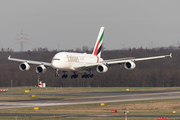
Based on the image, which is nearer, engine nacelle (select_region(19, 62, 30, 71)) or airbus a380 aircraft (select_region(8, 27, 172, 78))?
airbus a380 aircraft (select_region(8, 27, 172, 78))

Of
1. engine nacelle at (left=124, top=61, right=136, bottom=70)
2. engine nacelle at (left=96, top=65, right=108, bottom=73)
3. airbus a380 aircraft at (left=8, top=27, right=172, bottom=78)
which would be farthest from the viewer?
A: engine nacelle at (left=96, top=65, right=108, bottom=73)

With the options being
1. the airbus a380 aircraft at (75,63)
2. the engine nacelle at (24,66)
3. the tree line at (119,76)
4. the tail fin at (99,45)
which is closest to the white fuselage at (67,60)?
the airbus a380 aircraft at (75,63)

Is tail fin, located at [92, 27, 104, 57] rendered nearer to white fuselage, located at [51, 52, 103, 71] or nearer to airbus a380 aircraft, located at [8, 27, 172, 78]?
airbus a380 aircraft, located at [8, 27, 172, 78]

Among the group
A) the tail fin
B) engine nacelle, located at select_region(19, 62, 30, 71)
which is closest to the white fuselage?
engine nacelle, located at select_region(19, 62, 30, 71)

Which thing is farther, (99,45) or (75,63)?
(99,45)

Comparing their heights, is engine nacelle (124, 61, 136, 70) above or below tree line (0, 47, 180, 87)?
below

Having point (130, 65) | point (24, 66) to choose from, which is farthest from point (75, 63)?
point (130, 65)

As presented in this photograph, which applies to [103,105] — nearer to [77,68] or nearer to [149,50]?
[77,68]

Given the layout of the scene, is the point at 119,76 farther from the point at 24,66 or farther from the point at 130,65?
the point at 24,66

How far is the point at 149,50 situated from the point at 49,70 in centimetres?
6835

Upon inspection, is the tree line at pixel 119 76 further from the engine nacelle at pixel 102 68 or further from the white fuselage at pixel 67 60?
the engine nacelle at pixel 102 68

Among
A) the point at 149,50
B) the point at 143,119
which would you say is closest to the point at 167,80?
the point at 149,50

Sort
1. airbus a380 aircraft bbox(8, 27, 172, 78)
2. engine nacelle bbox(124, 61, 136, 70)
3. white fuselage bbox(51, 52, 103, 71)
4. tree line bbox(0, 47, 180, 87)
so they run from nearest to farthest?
white fuselage bbox(51, 52, 103, 71) < airbus a380 aircraft bbox(8, 27, 172, 78) < engine nacelle bbox(124, 61, 136, 70) < tree line bbox(0, 47, 180, 87)

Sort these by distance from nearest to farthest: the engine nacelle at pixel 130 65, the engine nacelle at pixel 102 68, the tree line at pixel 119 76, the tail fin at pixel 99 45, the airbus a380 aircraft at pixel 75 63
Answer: the airbus a380 aircraft at pixel 75 63, the engine nacelle at pixel 130 65, the engine nacelle at pixel 102 68, the tail fin at pixel 99 45, the tree line at pixel 119 76
